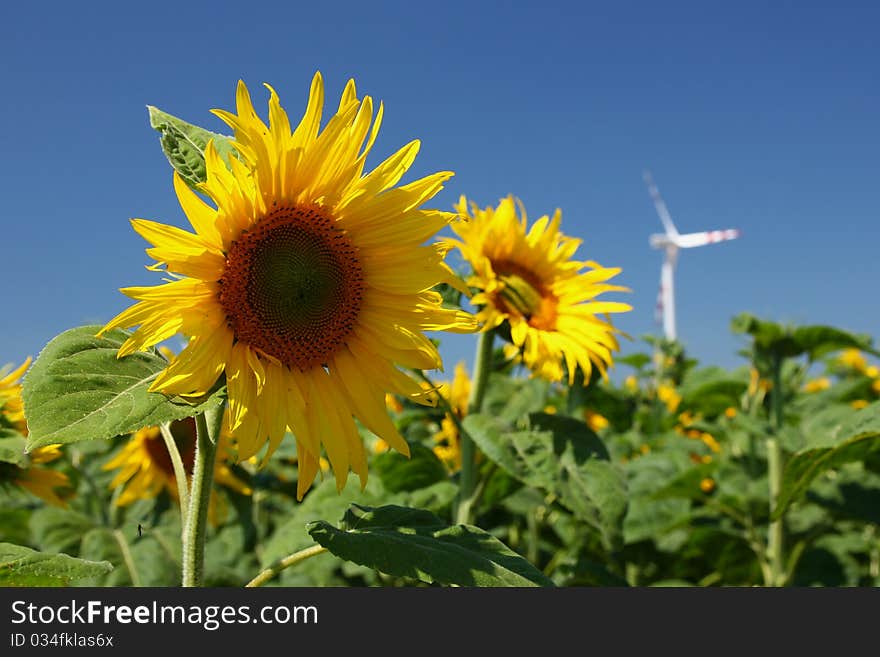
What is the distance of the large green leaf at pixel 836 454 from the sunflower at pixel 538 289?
2.71 feet

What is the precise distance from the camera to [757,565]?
17.5ft

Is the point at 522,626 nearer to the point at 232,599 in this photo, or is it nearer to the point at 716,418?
the point at 232,599

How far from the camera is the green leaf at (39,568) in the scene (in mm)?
1877

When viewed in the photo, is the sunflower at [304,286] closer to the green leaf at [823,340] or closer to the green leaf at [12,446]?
the green leaf at [12,446]

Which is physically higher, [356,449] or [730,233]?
[730,233]

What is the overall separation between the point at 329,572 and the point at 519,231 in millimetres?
1852

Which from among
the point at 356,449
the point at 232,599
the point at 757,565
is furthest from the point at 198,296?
the point at 757,565

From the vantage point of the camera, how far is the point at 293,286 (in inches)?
90.6

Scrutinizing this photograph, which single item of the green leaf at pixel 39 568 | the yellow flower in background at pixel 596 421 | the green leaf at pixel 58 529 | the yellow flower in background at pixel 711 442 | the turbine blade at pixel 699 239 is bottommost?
the green leaf at pixel 39 568

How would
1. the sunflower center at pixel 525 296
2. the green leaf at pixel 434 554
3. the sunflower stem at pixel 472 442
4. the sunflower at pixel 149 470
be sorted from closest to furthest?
the green leaf at pixel 434 554, the sunflower stem at pixel 472 442, the sunflower center at pixel 525 296, the sunflower at pixel 149 470

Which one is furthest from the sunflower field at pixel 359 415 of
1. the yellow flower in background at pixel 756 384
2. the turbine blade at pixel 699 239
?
the turbine blade at pixel 699 239

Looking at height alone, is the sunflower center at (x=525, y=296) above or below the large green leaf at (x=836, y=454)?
above

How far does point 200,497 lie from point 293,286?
60 cm

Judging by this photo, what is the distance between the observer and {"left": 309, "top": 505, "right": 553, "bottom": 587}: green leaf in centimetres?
181
